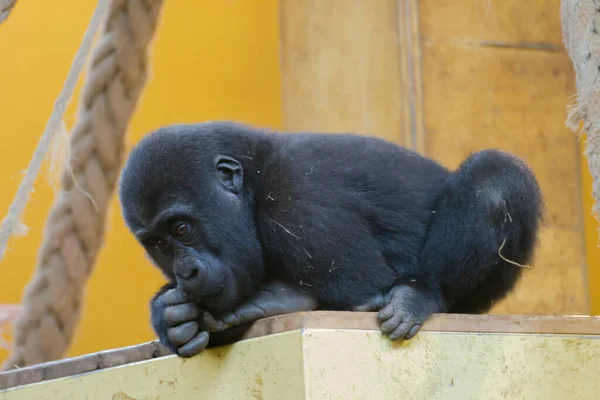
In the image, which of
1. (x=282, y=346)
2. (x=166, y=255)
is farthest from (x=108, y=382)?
(x=282, y=346)

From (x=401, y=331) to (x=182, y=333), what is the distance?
526 mm

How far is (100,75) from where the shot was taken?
137 inches

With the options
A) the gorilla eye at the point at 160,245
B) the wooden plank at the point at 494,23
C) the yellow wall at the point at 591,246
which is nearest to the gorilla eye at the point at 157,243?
the gorilla eye at the point at 160,245

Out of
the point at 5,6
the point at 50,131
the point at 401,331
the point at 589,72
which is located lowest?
the point at 401,331

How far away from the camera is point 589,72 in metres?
2.62

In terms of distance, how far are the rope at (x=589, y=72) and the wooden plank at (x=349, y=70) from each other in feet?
6.36

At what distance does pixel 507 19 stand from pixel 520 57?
198 millimetres

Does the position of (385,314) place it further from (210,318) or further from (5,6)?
(5,6)

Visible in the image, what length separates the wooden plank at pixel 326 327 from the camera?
83.0 inches

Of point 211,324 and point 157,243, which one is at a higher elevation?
point 157,243

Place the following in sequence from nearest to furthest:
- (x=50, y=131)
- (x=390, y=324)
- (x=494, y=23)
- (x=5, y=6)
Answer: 1. (x=390, y=324)
2. (x=5, y=6)
3. (x=50, y=131)
4. (x=494, y=23)

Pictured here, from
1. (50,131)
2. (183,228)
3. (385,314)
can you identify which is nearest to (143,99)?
(50,131)

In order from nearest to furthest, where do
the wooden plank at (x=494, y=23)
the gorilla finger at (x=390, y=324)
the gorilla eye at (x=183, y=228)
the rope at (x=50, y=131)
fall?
the gorilla finger at (x=390, y=324) → the gorilla eye at (x=183, y=228) → the rope at (x=50, y=131) → the wooden plank at (x=494, y=23)

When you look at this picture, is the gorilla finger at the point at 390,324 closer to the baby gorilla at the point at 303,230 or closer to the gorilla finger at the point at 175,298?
the baby gorilla at the point at 303,230
